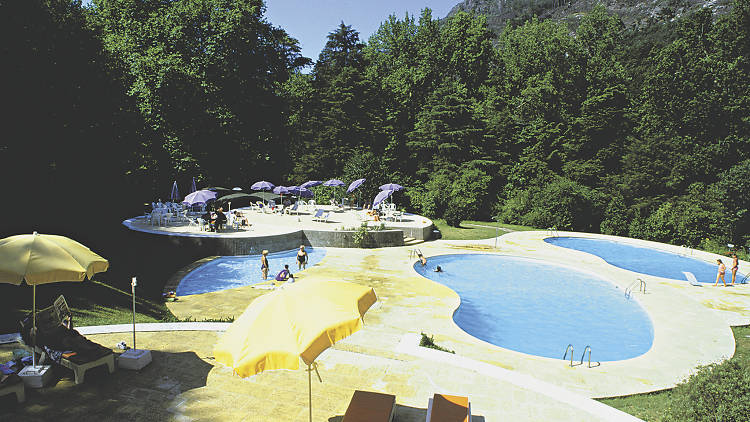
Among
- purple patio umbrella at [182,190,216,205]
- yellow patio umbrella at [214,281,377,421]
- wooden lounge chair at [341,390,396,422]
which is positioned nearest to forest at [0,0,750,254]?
purple patio umbrella at [182,190,216,205]

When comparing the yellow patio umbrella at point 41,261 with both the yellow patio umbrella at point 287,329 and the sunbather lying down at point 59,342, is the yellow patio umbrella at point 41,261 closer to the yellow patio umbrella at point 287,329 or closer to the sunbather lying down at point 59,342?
the sunbather lying down at point 59,342

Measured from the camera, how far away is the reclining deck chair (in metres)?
5.85

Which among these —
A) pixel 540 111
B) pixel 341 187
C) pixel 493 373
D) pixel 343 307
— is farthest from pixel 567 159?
pixel 343 307

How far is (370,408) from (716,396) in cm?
377

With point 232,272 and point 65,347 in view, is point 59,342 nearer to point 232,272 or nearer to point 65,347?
point 65,347

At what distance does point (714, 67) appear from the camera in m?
26.5

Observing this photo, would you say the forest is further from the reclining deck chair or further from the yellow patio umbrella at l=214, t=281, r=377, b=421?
the yellow patio umbrella at l=214, t=281, r=377, b=421

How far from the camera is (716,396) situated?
4.29 m

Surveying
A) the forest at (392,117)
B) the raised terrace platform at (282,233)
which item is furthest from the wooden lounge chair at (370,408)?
the forest at (392,117)

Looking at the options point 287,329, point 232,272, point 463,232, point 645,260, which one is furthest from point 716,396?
point 463,232

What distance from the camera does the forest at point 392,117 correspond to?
52.9 feet

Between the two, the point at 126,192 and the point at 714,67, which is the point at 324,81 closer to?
the point at 126,192

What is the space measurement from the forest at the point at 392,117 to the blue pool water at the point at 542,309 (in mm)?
8748

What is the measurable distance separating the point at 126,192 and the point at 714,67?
122 ft
